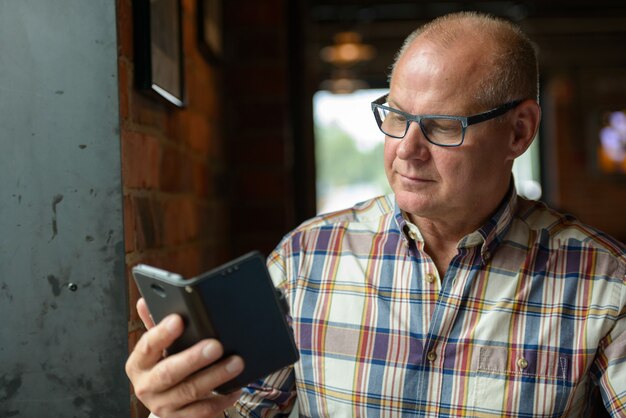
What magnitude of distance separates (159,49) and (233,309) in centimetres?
71

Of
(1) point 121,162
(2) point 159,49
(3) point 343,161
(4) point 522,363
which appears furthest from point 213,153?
(3) point 343,161

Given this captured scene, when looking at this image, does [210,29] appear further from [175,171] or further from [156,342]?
[156,342]

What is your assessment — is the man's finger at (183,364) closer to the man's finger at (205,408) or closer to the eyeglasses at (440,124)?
the man's finger at (205,408)

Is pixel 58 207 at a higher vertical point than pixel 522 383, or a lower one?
higher

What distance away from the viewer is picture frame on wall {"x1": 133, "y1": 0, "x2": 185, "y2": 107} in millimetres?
1295

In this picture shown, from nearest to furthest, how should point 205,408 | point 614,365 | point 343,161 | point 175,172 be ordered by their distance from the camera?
point 205,408 → point 614,365 → point 175,172 → point 343,161

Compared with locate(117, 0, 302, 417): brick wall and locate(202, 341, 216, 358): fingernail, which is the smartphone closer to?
locate(202, 341, 216, 358): fingernail

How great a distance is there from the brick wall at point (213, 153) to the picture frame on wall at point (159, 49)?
2cm

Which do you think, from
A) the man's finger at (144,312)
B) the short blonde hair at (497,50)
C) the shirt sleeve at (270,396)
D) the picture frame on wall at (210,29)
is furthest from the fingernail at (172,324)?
the picture frame on wall at (210,29)

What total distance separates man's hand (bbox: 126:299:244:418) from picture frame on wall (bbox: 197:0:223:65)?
112 centimetres

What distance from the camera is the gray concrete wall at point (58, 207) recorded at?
1.13m

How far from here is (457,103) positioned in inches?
52.6

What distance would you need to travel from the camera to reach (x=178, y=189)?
1.68 meters

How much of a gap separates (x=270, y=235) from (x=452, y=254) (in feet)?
3.37
